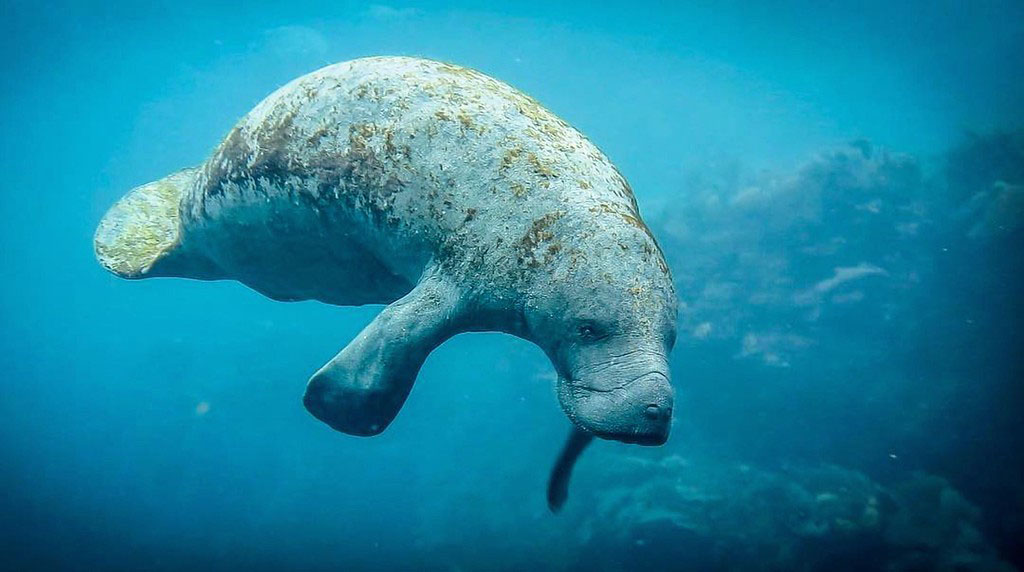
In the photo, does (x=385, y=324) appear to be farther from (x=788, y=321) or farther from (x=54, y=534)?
(x=54, y=534)

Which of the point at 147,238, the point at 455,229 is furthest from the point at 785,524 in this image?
the point at 147,238

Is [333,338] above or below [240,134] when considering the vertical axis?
above

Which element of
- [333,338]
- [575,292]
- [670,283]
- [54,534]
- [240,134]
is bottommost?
[54,534]

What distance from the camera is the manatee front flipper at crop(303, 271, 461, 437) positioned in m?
3.14

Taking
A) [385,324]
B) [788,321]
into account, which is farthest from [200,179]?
[788,321]

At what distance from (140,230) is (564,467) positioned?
472cm

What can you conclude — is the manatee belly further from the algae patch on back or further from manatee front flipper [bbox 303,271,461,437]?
the algae patch on back

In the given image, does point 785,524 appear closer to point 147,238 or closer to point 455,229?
point 455,229

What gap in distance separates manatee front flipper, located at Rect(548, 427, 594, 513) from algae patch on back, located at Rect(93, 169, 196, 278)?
12.7 feet

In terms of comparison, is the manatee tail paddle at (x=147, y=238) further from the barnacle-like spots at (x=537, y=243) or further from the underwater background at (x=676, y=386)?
the underwater background at (x=676, y=386)

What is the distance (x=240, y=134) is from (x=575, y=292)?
2770mm

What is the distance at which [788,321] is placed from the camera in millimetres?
17250

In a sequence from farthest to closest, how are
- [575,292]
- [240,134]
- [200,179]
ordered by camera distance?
[200,179] < [240,134] < [575,292]

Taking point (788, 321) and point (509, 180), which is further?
point (788, 321)
